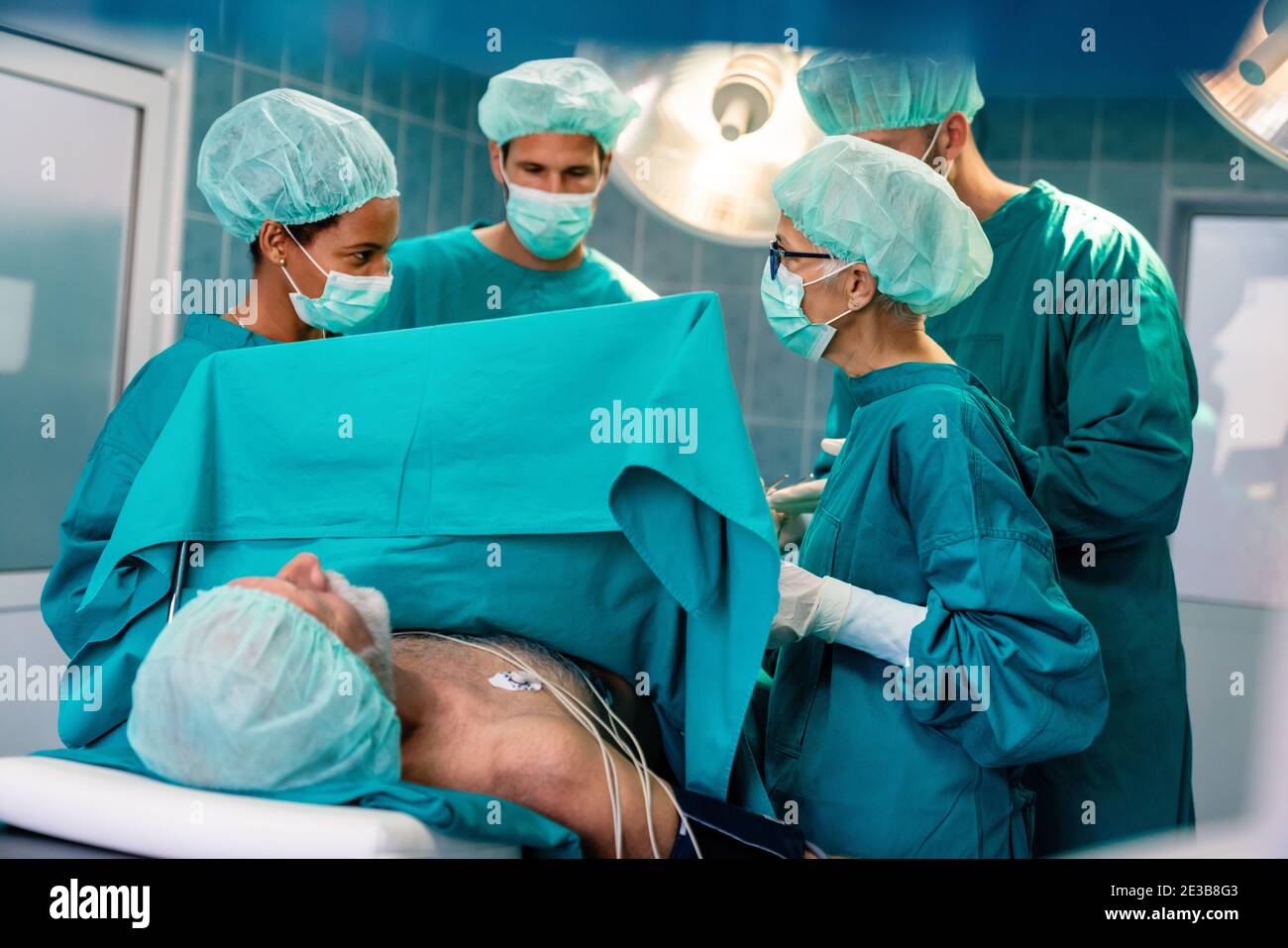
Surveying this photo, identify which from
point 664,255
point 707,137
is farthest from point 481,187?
point 707,137

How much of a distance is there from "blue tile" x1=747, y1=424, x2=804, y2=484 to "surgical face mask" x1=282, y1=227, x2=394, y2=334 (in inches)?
109

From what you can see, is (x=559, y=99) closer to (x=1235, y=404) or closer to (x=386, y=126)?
(x=386, y=126)

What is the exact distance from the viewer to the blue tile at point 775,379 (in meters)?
4.77

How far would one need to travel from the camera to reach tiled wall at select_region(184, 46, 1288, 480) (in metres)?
3.75

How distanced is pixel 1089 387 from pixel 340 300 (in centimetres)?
128

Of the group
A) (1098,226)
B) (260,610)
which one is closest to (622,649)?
(260,610)

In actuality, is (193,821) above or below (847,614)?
below

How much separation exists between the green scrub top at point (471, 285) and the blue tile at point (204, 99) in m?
1.23

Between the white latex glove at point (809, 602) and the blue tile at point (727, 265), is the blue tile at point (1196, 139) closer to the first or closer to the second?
the blue tile at point (727, 265)

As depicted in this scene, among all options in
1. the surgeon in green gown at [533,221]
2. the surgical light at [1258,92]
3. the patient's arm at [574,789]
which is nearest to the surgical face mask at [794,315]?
the surgical light at [1258,92]

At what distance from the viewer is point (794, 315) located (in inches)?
71.2

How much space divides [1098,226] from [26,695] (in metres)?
2.96

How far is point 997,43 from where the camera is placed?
2.83m
